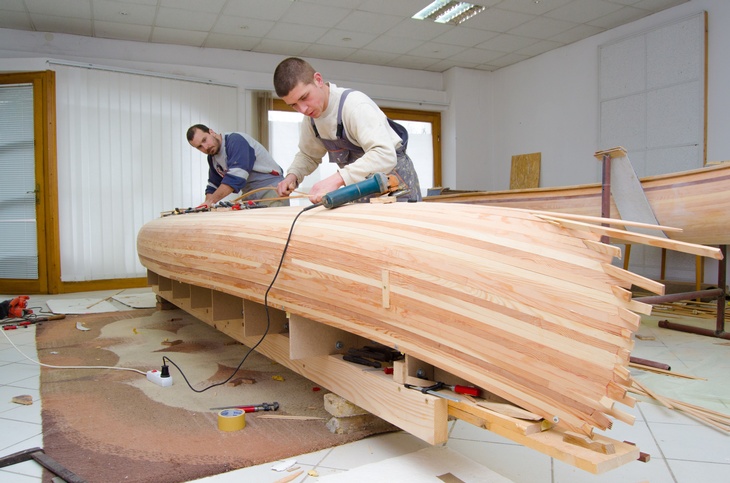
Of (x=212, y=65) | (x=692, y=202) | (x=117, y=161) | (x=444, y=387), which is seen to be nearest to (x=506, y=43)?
(x=212, y=65)

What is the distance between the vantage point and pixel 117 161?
21.8 feet

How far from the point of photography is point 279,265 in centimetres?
196

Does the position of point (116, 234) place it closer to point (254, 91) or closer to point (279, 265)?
point (254, 91)

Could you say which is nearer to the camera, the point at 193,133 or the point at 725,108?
the point at 193,133

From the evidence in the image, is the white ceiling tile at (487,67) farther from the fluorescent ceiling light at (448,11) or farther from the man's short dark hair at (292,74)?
the man's short dark hair at (292,74)

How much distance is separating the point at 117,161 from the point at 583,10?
19.8ft

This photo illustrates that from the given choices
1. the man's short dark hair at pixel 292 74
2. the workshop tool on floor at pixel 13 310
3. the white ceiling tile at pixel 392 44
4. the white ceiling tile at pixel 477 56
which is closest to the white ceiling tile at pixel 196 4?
the white ceiling tile at pixel 392 44

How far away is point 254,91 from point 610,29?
488cm

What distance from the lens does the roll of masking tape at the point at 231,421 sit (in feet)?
6.42

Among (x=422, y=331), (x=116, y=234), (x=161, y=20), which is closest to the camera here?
(x=422, y=331)

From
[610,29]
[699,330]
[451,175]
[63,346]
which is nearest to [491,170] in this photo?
[451,175]

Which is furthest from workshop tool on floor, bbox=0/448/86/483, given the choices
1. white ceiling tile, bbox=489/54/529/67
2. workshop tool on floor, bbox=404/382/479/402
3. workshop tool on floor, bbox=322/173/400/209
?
white ceiling tile, bbox=489/54/529/67

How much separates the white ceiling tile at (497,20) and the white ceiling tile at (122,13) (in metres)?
3.80

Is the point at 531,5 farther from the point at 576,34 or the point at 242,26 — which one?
the point at 242,26
